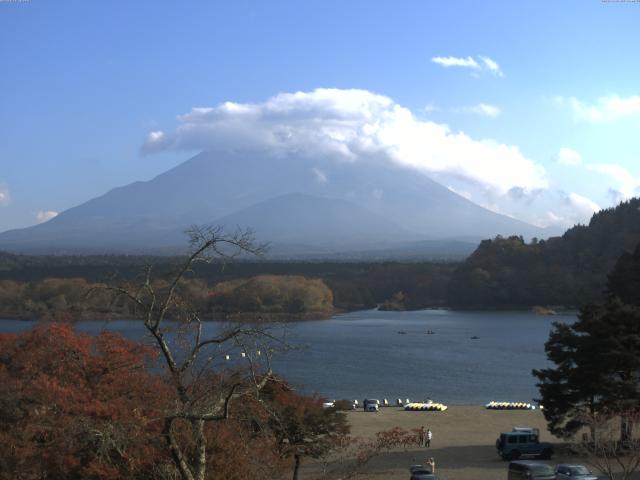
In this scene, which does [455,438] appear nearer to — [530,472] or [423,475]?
[423,475]

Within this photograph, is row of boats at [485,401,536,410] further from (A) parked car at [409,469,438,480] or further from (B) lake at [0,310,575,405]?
(A) parked car at [409,469,438,480]

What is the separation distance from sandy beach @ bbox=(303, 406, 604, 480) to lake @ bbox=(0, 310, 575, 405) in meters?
1.51

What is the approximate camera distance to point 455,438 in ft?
39.4

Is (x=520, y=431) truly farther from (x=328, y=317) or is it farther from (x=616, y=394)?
(x=328, y=317)

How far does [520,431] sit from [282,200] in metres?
140

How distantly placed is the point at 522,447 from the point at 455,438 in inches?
83.3

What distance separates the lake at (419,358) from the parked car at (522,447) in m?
2.76

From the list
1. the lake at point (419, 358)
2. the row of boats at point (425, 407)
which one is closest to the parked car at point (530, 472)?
the lake at point (419, 358)

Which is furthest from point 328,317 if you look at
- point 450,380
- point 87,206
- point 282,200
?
point 87,206

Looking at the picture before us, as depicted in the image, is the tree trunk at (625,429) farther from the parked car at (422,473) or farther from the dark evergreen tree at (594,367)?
the parked car at (422,473)

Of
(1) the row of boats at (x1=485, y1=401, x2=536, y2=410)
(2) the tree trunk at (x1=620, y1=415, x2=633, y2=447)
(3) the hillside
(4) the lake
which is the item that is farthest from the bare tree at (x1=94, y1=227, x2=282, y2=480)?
(3) the hillside

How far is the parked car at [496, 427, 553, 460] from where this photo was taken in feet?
32.7

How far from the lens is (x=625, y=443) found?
28.2ft

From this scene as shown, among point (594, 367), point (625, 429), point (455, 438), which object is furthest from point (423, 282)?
point (625, 429)
